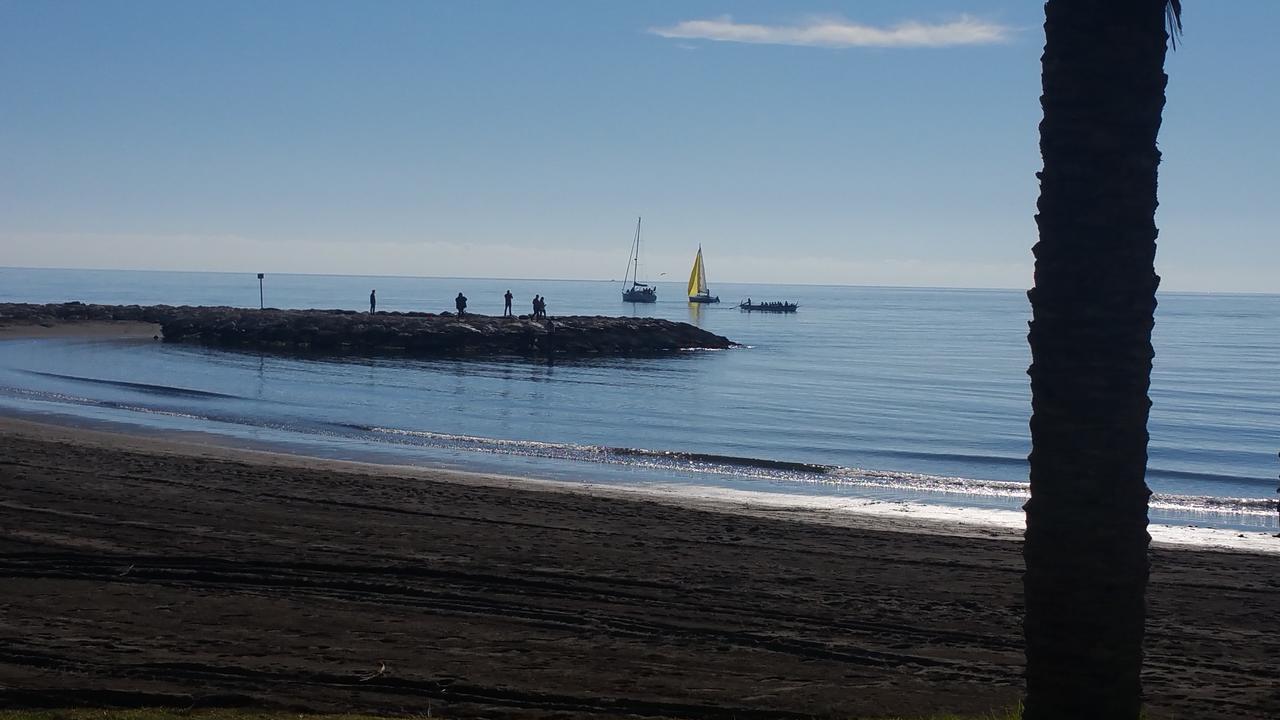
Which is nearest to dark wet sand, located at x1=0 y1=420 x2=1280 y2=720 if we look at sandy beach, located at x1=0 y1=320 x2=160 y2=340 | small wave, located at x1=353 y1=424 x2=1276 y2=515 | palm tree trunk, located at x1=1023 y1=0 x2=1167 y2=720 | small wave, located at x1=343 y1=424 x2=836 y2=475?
palm tree trunk, located at x1=1023 y1=0 x2=1167 y2=720

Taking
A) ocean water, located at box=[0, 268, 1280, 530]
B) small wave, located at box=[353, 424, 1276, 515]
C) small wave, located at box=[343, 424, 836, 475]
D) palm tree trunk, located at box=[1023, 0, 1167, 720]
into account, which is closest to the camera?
palm tree trunk, located at box=[1023, 0, 1167, 720]

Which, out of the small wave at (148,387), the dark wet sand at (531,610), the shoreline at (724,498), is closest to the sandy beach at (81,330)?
the small wave at (148,387)

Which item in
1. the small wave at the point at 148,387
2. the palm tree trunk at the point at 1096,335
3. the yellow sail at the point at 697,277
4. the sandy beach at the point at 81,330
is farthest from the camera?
the yellow sail at the point at 697,277

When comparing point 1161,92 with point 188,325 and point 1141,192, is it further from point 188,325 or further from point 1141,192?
point 188,325

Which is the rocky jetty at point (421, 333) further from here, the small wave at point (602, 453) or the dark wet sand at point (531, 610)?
the dark wet sand at point (531, 610)

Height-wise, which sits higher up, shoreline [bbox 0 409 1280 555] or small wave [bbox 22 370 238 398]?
small wave [bbox 22 370 238 398]

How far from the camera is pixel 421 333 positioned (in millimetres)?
63750

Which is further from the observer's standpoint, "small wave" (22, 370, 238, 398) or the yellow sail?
the yellow sail

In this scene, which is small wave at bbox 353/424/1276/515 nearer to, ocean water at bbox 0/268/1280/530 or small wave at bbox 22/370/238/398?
ocean water at bbox 0/268/1280/530

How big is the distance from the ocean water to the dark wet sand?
27.4 feet

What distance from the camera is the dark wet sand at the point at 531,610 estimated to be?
8.22 m

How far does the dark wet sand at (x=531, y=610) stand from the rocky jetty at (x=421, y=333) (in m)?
46.4

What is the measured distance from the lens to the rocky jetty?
208 feet

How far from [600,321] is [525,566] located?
59542 mm
